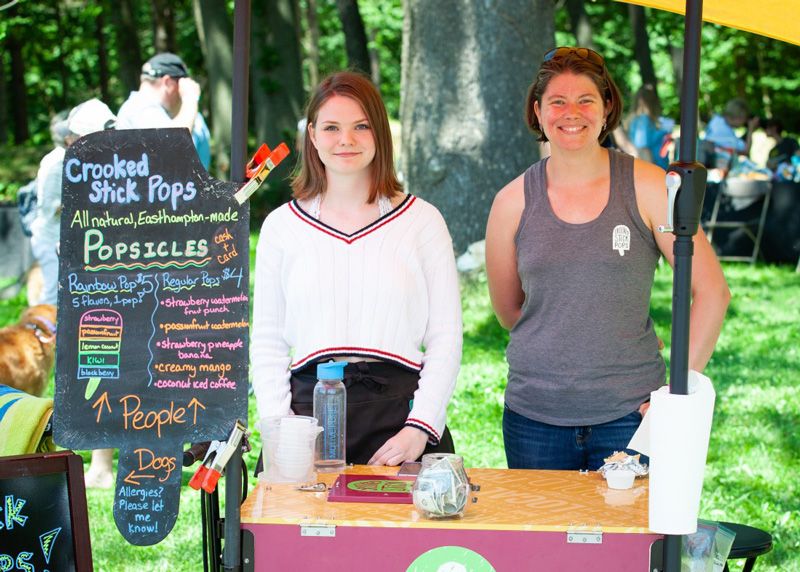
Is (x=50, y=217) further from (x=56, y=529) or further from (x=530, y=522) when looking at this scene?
(x=530, y=522)

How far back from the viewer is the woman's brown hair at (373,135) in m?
3.26

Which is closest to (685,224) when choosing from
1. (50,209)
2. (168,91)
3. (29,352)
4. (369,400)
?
(369,400)

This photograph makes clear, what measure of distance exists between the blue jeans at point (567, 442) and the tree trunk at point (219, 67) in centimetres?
Result: 1418

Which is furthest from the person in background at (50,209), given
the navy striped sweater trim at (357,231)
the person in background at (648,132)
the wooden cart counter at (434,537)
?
the person in background at (648,132)

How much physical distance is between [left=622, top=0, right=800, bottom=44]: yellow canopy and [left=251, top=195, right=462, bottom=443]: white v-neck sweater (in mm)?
1211

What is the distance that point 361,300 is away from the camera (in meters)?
3.17

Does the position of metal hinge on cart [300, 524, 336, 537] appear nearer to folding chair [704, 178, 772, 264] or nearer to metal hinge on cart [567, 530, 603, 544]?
metal hinge on cart [567, 530, 603, 544]

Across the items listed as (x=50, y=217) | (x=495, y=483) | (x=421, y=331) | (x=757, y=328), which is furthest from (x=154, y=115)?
(x=757, y=328)

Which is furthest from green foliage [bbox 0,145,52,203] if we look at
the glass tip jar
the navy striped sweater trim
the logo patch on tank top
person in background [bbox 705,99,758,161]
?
the glass tip jar

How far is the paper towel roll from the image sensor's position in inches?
103

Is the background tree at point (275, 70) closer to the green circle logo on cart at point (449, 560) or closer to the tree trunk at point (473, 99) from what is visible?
the tree trunk at point (473, 99)

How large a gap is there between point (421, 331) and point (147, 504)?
961 millimetres

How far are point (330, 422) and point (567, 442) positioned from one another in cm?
76

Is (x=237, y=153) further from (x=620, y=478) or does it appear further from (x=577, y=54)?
(x=620, y=478)
